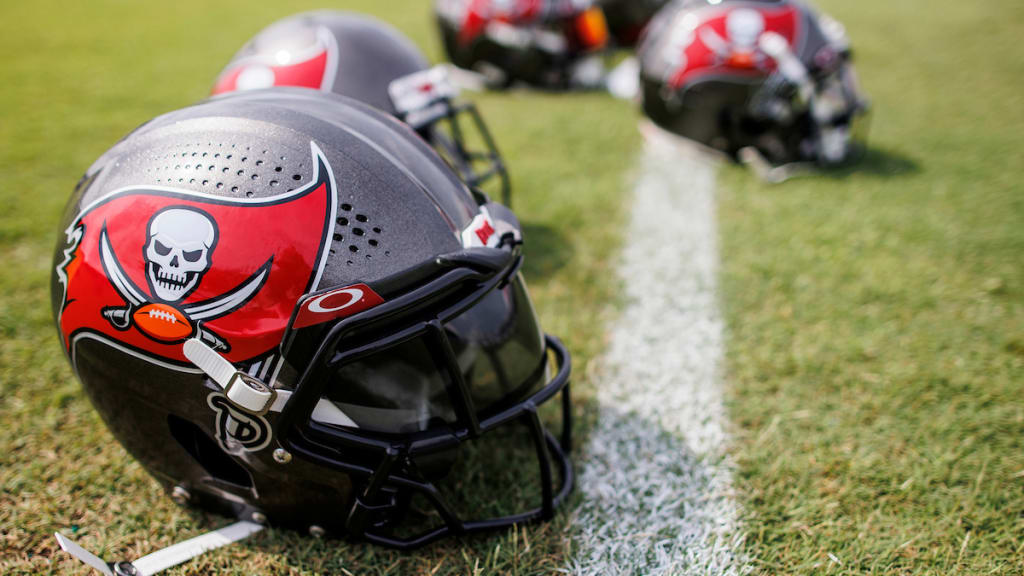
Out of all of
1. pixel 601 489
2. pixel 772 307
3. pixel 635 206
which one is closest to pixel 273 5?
pixel 635 206

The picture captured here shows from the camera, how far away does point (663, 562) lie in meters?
1.62

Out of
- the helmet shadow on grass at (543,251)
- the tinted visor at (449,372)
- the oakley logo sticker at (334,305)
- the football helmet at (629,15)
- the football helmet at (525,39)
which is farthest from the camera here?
the football helmet at (629,15)

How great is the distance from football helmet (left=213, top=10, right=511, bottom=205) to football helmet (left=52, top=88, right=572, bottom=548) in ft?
2.20

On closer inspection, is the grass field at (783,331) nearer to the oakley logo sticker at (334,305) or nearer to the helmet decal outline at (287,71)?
the oakley logo sticker at (334,305)

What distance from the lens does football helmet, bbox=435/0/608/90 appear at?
4680 millimetres

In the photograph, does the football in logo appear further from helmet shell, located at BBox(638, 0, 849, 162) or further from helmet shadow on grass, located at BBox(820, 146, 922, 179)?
helmet shadow on grass, located at BBox(820, 146, 922, 179)

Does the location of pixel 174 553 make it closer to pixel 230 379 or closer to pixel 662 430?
pixel 230 379

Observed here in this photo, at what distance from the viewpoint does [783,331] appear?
2506 millimetres

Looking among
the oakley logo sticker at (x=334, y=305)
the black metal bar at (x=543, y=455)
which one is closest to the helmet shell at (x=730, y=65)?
the black metal bar at (x=543, y=455)

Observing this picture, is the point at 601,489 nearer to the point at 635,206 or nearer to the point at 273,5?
the point at 635,206

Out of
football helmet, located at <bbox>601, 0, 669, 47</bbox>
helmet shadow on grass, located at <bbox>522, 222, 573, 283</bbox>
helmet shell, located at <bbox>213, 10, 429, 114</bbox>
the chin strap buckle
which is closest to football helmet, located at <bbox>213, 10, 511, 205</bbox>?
helmet shell, located at <bbox>213, 10, 429, 114</bbox>

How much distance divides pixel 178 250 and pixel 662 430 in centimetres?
139

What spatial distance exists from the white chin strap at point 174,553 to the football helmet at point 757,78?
9.85 ft

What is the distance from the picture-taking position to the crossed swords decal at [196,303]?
4.20 ft
